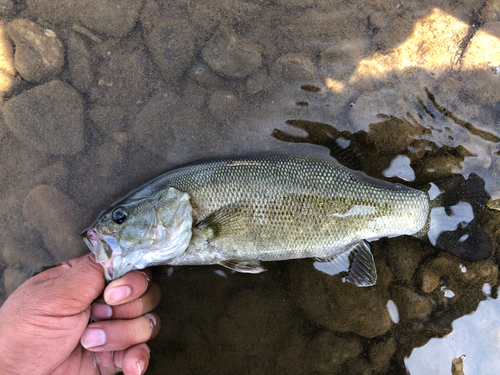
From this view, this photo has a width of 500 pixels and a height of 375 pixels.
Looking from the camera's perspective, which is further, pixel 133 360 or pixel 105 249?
pixel 133 360

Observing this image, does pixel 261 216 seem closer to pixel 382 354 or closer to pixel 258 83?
pixel 258 83

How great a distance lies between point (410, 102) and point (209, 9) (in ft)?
8.57

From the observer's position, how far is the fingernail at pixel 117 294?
3000 millimetres

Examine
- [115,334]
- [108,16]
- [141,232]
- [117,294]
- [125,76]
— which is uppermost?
[108,16]

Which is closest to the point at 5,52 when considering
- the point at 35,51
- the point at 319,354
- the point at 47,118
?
the point at 35,51

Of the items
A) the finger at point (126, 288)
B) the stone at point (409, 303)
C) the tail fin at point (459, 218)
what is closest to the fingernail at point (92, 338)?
the finger at point (126, 288)

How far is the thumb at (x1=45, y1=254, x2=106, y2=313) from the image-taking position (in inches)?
115

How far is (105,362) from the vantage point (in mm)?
3393

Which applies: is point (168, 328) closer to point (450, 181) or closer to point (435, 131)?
point (450, 181)

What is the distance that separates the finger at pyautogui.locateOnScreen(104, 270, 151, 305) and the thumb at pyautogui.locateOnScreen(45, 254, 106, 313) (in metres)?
0.15

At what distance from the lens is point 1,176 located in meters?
3.62

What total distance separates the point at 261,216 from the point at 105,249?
5.07ft

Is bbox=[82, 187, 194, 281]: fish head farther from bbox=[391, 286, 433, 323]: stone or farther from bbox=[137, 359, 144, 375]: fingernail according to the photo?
bbox=[391, 286, 433, 323]: stone

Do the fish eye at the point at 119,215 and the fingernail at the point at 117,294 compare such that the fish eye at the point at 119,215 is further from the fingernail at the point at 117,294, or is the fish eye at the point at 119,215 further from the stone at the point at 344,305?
the stone at the point at 344,305
